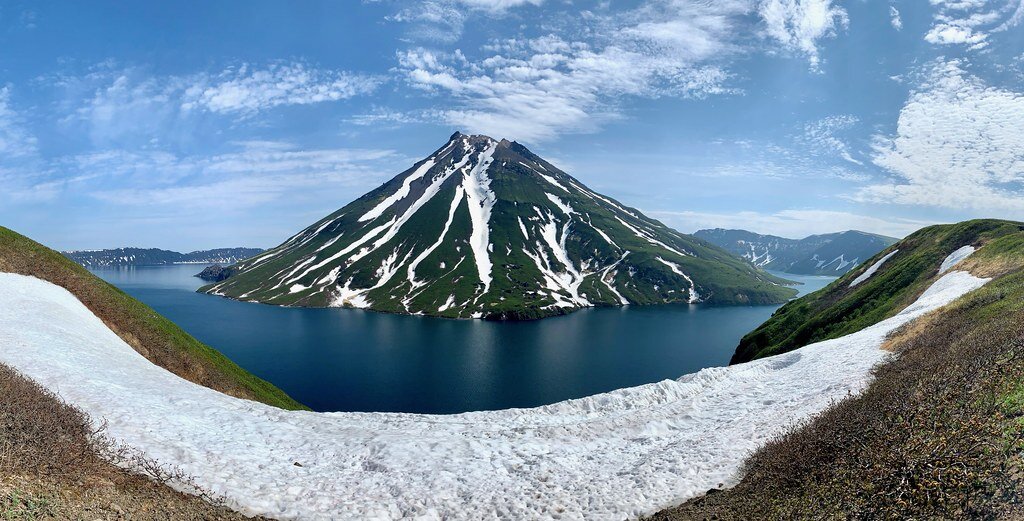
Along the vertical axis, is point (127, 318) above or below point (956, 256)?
below

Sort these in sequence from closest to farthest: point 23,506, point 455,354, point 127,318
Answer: point 23,506, point 127,318, point 455,354

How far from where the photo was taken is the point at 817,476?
43.6 ft

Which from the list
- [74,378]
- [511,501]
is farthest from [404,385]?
[511,501]

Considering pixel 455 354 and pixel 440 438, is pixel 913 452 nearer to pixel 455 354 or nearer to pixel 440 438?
pixel 440 438

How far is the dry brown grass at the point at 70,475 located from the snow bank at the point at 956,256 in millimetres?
67138

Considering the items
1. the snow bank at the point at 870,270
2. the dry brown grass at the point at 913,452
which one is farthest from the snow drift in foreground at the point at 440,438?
the snow bank at the point at 870,270

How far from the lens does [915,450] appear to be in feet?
37.4

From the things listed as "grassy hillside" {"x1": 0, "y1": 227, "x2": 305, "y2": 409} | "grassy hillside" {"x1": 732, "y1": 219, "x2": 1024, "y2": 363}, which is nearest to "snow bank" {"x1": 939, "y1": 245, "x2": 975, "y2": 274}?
"grassy hillside" {"x1": 732, "y1": 219, "x2": 1024, "y2": 363}

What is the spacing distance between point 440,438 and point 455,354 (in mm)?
99291

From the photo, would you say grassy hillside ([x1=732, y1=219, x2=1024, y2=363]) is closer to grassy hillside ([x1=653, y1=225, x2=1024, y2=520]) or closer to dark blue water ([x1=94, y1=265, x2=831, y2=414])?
grassy hillside ([x1=653, y1=225, x2=1024, y2=520])

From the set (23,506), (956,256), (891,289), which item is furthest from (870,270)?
(23,506)

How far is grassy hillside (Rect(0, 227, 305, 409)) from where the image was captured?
1359 inches

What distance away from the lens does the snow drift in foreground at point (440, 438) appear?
1524 cm

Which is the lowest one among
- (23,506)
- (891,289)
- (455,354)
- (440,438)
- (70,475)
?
(455,354)
